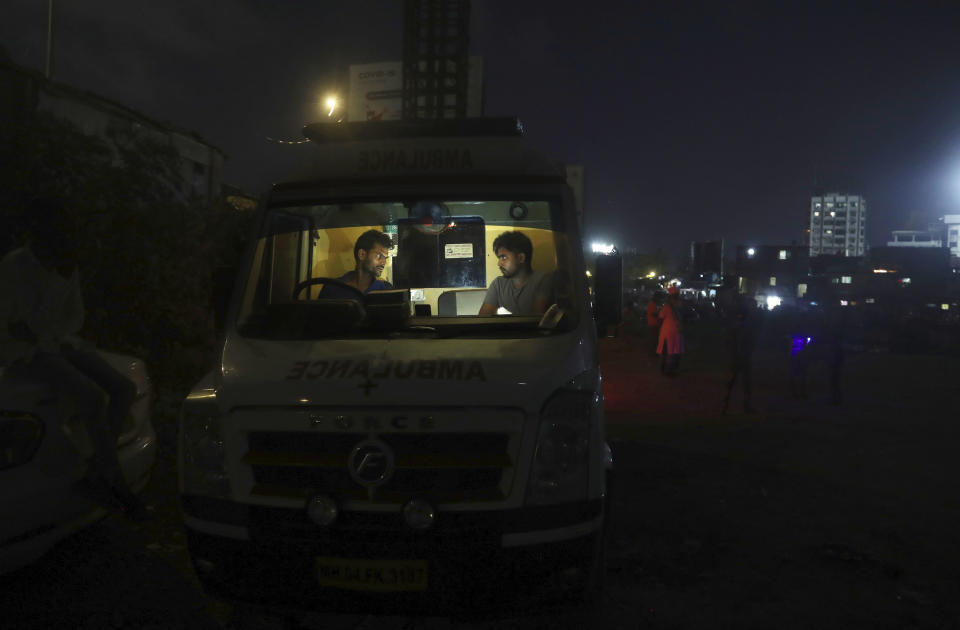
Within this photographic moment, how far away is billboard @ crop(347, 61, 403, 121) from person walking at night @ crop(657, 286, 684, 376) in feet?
41.6

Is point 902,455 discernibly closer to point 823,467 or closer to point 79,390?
point 823,467

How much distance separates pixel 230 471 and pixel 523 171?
231cm

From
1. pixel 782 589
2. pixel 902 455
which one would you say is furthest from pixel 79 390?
pixel 902 455

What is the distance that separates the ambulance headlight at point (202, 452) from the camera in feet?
11.1

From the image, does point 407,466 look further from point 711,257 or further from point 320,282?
point 711,257

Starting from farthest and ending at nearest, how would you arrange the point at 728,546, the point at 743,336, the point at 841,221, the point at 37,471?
the point at 841,221 → the point at 743,336 → the point at 728,546 → the point at 37,471

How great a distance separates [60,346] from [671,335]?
41.7 feet

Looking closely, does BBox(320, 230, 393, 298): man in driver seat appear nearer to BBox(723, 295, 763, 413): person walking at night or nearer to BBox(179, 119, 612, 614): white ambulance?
BBox(179, 119, 612, 614): white ambulance

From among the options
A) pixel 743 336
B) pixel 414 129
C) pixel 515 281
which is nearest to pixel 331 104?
pixel 743 336

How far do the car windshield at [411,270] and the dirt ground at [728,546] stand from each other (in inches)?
60.5

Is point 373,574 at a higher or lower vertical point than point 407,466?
lower

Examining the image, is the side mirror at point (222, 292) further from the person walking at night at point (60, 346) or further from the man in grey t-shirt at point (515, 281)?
the man in grey t-shirt at point (515, 281)

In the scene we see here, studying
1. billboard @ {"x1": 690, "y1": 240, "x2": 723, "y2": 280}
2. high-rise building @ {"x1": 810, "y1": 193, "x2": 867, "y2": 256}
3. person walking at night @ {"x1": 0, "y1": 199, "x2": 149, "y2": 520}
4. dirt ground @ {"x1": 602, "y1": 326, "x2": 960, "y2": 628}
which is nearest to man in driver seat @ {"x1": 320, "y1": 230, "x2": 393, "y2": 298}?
person walking at night @ {"x1": 0, "y1": 199, "x2": 149, "y2": 520}

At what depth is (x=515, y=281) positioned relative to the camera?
15.4 feet
